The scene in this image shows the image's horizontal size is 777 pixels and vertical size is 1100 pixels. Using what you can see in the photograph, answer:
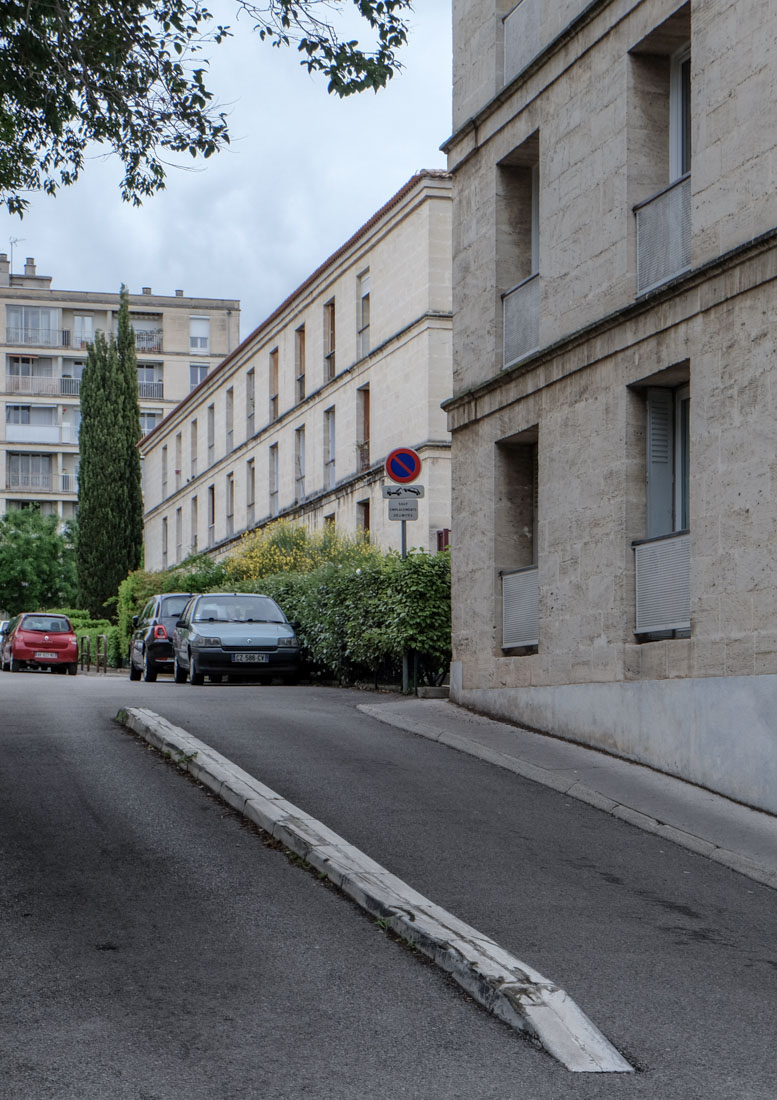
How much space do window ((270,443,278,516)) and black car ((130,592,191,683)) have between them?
55.1 feet

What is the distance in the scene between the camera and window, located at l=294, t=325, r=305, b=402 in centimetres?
4106

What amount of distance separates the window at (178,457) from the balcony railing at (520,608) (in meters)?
42.4

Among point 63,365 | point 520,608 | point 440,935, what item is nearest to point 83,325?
point 63,365

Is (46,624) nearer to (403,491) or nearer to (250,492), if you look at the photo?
(250,492)

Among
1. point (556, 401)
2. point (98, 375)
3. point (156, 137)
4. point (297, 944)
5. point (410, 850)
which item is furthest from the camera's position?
point (98, 375)

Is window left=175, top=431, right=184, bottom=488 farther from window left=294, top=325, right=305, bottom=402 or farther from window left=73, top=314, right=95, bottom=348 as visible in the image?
window left=73, top=314, right=95, bottom=348

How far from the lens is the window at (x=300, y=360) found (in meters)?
41.1

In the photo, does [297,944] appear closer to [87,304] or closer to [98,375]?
[98,375]

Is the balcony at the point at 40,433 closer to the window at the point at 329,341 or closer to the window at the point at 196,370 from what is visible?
the window at the point at 196,370

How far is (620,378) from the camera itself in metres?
13.2

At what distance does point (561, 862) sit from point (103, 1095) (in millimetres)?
4591

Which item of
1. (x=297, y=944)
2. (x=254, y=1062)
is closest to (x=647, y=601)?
(x=297, y=944)

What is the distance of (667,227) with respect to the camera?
1284 cm

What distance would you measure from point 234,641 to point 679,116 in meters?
11.3
